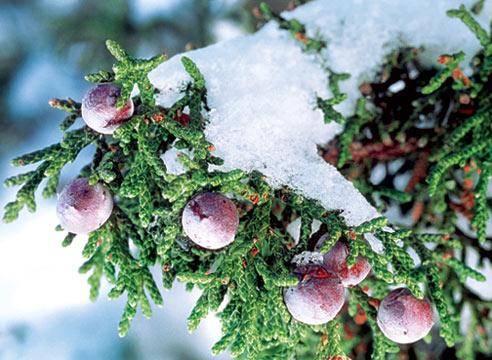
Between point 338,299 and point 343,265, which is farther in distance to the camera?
point 343,265

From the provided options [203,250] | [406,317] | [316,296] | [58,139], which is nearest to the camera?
[316,296]

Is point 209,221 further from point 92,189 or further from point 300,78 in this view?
point 300,78

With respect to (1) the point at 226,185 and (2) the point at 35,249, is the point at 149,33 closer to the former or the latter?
(2) the point at 35,249

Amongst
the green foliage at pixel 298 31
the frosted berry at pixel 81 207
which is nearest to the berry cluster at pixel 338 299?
the frosted berry at pixel 81 207

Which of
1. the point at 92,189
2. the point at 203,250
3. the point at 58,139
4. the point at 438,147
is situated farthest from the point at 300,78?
the point at 58,139

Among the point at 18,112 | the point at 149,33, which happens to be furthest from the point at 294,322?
the point at 18,112

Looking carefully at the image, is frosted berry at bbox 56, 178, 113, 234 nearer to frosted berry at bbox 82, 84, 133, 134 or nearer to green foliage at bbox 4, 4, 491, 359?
green foliage at bbox 4, 4, 491, 359
